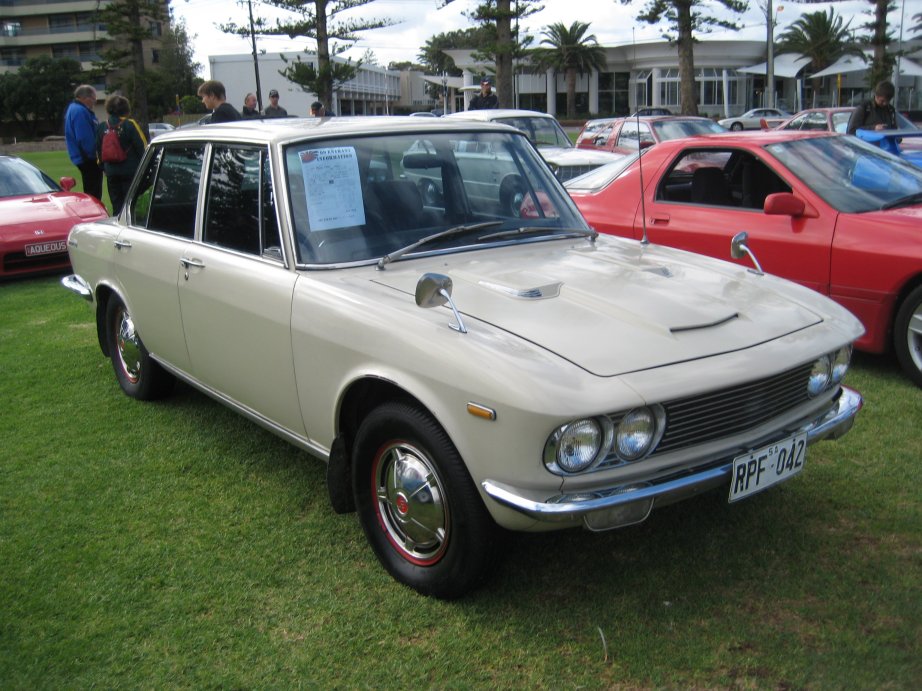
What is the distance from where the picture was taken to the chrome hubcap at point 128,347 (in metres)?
5.27

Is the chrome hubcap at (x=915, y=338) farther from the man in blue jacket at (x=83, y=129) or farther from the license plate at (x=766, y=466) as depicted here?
the man in blue jacket at (x=83, y=129)

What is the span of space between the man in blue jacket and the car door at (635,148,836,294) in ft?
25.1

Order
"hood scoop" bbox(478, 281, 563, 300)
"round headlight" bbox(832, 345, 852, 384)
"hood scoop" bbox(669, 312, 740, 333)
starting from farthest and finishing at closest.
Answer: "round headlight" bbox(832, 345, 852, 384) < "hood scoop" bbox(478, 281, 563, 300) < "hood scoop" bbox(669, 312, 740, 333)

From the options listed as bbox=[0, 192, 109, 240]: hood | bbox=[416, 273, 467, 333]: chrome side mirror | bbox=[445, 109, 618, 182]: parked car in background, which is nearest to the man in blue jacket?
bbox=[0, 192, 109, 240]: hood

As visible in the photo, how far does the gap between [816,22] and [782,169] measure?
174 feet

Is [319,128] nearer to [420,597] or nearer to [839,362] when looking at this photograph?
[420,597]

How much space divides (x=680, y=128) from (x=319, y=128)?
1226 centimetres

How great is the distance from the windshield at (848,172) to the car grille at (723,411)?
2950 millimetres

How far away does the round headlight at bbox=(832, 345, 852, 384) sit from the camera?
3416 millimetres

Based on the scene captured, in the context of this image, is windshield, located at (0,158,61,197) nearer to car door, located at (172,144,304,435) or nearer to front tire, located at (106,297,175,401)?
front tire, located at (106,297,175,401)

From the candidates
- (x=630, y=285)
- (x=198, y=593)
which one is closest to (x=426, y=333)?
(x=630, y=285)

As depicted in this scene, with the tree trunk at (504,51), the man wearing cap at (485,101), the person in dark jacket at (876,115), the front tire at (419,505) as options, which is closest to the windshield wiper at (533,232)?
the front tire at (419,505)

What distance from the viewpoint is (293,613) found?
3.17 meters

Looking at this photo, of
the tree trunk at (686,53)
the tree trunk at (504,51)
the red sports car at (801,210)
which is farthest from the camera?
the tree trunk at (686,53)
